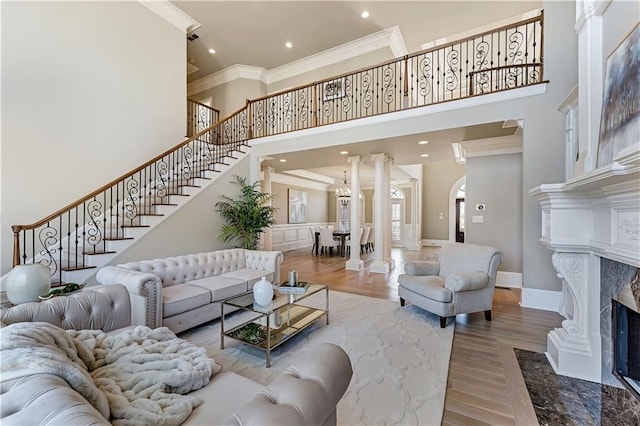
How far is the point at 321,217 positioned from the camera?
12484mm

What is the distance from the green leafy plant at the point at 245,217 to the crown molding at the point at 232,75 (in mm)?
4500

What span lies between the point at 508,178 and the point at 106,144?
24.7ft

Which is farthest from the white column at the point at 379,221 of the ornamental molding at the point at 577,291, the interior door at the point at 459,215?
the interior door at the point at 459,215

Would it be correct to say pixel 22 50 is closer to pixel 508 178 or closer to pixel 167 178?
pixel 167 178

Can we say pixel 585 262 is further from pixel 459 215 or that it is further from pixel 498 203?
pixel 459 215

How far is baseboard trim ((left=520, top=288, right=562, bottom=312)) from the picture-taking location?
3777mm

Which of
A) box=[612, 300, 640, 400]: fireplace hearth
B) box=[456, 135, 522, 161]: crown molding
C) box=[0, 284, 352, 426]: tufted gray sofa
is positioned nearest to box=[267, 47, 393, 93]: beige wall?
box=[456, 135, 522, 161]: crown molding

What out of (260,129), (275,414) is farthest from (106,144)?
(275,414)

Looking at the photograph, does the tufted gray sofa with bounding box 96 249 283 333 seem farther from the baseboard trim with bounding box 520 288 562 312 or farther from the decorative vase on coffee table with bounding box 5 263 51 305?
the baseboard trim with bounding box 520 288 562 312

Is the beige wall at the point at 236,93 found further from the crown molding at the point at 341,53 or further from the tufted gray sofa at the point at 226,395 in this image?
the tufted gray sofa at the point at 226,395

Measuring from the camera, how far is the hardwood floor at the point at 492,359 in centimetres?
190

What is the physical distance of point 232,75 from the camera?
28.5ft

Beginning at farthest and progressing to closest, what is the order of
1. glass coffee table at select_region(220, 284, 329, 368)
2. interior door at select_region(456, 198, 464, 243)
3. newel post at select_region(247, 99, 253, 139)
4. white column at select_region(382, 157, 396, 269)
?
interior door at select_region(456, 198, 464, 243), newel post at select_region(247, 99, 253, 139), white column at select_region(382, 157, 396, 269), glass coffee table at select_region(220, 284, 329, 368)

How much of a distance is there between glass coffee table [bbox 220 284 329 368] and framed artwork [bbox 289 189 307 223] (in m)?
7.18
